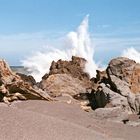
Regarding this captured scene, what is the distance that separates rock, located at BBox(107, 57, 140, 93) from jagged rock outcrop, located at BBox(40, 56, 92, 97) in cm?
304

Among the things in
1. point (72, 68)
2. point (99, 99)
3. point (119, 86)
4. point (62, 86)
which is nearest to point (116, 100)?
point (99, 99)

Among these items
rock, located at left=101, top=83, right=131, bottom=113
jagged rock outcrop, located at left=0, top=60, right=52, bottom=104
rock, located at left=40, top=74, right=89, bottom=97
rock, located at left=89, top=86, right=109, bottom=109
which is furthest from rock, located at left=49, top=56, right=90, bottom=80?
jagged rock outcrop, located at left=0, top=60, right=52, bottom=104

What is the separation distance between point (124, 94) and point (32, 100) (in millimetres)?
10383

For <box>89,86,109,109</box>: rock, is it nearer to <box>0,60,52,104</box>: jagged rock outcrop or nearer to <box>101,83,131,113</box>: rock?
<box>101,83,131,113</box>: rock

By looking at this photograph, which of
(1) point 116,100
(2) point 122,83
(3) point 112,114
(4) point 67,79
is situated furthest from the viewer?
(4) point 67,79

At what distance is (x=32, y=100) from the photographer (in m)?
21.7

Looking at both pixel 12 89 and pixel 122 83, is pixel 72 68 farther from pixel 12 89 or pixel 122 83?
pixel 12 89

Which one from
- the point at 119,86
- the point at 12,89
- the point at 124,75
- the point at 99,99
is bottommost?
the point at 12,89

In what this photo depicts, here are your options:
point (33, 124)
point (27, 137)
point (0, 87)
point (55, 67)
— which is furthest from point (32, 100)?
point (55, 67)

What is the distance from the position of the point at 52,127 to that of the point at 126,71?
2167 cm

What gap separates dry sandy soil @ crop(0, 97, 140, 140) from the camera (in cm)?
1309

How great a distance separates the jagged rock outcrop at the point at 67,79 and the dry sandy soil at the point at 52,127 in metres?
14.8

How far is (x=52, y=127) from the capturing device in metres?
14.3

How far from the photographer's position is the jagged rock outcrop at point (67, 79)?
3584 centimetres
